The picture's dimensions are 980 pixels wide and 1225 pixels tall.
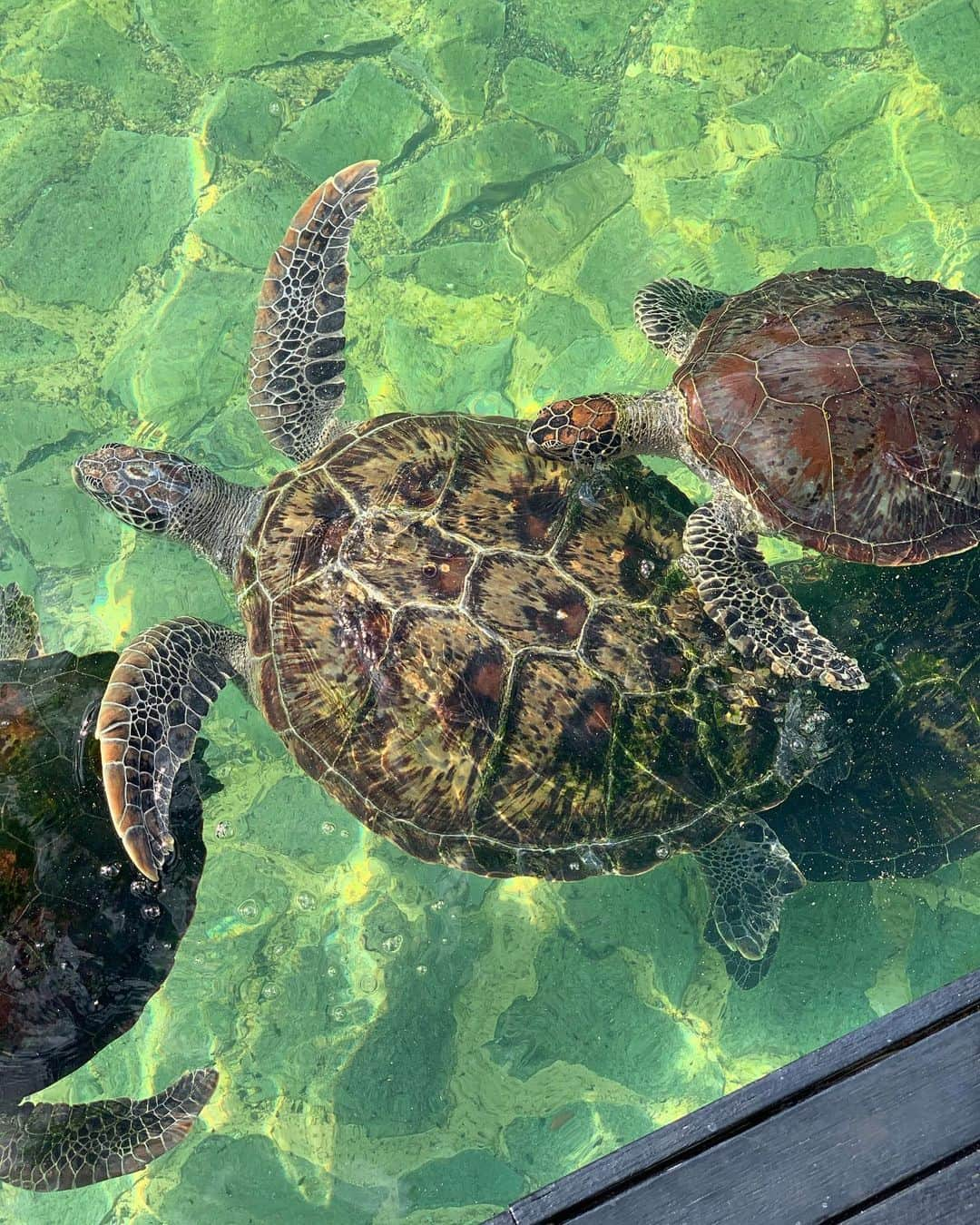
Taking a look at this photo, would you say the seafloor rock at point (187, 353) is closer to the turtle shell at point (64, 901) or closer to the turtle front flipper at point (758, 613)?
the turtle shell at point (64, 901)

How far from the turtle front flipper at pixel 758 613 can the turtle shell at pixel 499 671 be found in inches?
3.8

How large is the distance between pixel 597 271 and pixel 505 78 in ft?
4.54

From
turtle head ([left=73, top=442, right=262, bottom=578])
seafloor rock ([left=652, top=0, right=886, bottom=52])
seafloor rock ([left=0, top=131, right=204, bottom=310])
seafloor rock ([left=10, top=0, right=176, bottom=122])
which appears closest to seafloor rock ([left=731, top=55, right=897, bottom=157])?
seafloor rock ([left=652, top=0, right=886, bottom=52])

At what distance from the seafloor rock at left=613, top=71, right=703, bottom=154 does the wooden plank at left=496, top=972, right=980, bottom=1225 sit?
4.93 m

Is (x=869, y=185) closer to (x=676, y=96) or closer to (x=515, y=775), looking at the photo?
(x=676, y=96)

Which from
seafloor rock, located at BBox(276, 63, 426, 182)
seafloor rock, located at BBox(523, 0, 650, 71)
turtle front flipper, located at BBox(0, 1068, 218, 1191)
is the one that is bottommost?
turtle front flipper, located at BBox(0, 1068, 218, 1191)

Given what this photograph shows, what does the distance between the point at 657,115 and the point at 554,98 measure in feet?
2.11

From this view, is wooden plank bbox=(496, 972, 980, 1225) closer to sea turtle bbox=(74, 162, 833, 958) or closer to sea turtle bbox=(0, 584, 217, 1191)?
sea turtle bbox=(74, 162, 833, 958)

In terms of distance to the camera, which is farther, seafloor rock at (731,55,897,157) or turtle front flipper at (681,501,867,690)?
seafloor rock at (731,55,897,157)

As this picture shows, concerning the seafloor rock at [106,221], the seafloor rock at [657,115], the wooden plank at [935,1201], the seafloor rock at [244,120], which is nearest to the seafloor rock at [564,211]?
the seafloor rock at [657,115]

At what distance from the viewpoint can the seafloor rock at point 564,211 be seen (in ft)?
18.3

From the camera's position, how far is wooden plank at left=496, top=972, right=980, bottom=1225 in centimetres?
295

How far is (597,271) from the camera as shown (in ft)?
18.2

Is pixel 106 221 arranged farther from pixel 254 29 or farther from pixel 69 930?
pixel 69 930
